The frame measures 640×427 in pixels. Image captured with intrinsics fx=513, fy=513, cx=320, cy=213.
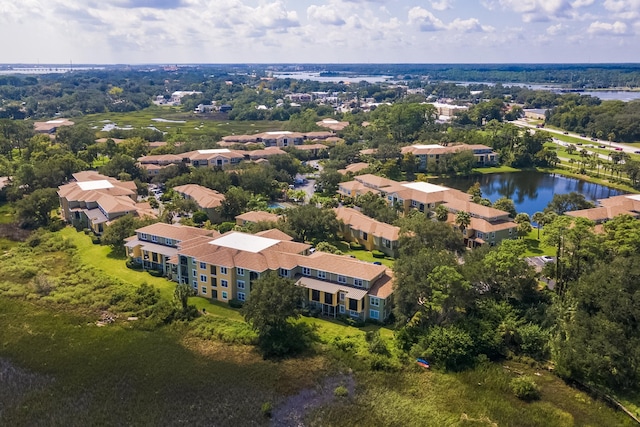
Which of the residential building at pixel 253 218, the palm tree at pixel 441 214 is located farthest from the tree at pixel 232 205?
the palm tree at pixel 441 214

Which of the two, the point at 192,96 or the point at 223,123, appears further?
the point at 192,96

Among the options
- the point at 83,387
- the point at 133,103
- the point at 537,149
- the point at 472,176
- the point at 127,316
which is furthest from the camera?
the point at 133,103

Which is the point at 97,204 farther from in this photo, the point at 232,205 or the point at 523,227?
the point at 523,227

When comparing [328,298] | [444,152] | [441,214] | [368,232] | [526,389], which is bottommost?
[526,389]

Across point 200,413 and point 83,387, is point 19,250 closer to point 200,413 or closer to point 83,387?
point 83,387

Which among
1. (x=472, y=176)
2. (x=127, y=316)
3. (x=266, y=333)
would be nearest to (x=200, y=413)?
(x=266, y=333)

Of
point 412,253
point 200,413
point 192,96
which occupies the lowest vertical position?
point 200,413

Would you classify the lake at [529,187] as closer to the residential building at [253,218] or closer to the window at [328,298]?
the residential building at [253,218]

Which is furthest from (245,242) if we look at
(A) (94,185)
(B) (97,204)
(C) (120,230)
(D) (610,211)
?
(D) (610,211)
